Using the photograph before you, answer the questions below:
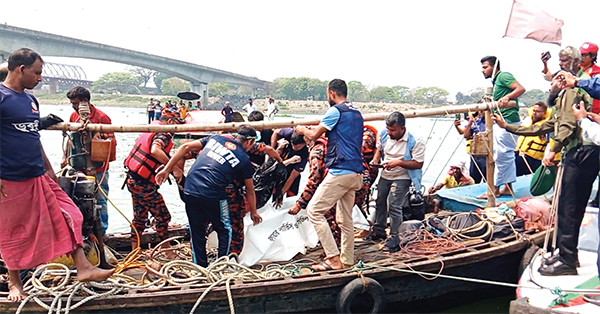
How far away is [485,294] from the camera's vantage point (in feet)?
18.9

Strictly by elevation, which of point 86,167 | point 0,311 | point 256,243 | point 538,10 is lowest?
point 0,311

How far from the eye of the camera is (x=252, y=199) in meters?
5.07

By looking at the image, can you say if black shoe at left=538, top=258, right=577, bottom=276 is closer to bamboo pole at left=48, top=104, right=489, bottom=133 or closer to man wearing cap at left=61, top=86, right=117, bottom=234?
bamboo pole at left=48, top=104, right=489, bottom=133

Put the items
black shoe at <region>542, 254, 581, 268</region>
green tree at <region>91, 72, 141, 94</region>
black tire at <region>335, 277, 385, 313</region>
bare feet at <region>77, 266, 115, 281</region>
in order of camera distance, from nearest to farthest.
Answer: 1. bare feet at <region>77, 266, 115, 281</region>
2. black tire at <region>335, 277, 385, 313</region>
3. black shoe at <region>542, 254, 581, 268</region>
4. green tree at <region>91, 72, 141, 94</region>

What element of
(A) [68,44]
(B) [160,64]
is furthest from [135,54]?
(A) [68,44]

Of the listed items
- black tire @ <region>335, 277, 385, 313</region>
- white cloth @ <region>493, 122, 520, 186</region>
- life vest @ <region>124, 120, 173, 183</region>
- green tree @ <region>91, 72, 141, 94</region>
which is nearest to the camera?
black tire @ <region>335, 277, 385, 313</region>

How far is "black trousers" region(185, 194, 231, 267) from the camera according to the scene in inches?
193

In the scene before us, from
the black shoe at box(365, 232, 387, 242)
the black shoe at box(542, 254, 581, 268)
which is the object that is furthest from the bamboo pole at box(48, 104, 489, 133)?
the black shoe at box(542, 254, 581, 268)

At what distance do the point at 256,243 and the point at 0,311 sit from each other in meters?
2.38

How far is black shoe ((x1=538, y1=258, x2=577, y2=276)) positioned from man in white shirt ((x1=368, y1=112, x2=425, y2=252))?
59.5 inches

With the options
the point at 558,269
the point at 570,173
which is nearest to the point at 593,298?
the point at 558,269

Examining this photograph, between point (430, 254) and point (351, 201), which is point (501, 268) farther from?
point (351, 201)

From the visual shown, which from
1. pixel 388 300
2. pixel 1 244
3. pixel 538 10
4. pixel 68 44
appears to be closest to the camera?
pixel 1 244

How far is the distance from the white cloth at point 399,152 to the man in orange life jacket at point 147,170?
2300 mm
